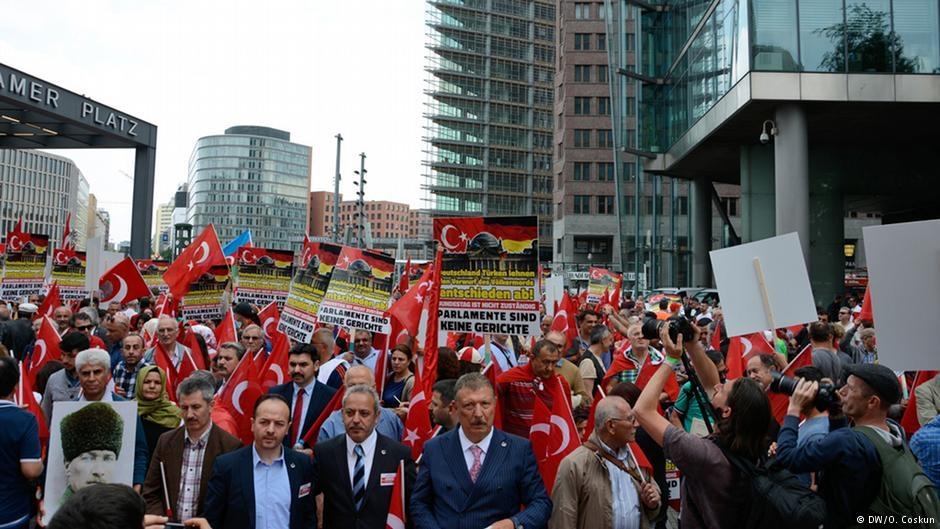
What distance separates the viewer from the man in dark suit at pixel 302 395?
6438 millimetres

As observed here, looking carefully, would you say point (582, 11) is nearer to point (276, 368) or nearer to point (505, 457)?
point (276, 368)

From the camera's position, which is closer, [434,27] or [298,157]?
[434,27]

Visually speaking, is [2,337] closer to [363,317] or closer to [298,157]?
[363,317]

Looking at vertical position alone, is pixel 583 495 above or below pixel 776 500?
below

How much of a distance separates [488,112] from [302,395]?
9791cm

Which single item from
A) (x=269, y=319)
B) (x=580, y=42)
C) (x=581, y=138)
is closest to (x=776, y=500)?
(x=269, y=319)

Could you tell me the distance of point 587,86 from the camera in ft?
262

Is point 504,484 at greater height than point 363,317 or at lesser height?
lesser

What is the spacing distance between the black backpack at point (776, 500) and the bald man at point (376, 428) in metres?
2.89

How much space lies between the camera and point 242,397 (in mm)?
6480

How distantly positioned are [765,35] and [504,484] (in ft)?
82.5

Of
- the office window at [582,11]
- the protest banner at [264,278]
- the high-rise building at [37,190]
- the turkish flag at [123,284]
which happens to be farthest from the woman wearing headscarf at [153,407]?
the high-rise building at [37,190]

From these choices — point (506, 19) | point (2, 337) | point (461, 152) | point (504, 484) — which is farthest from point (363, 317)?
point (506, 19)

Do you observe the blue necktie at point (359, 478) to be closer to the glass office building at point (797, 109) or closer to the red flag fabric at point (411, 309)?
the red flag fabric at point (411, 309)
